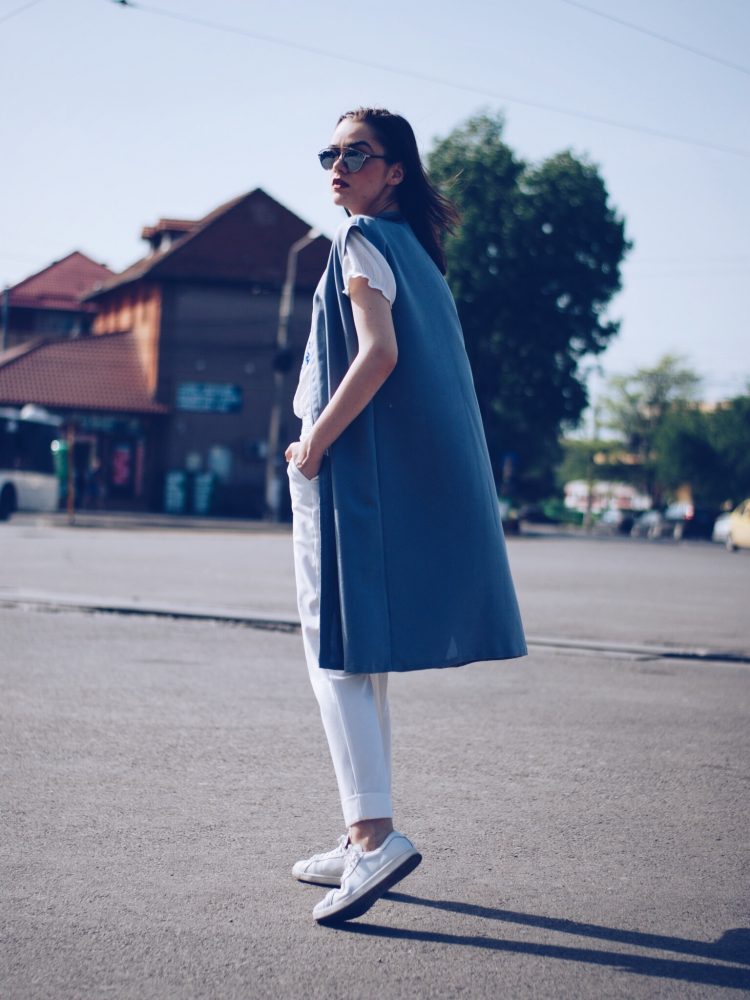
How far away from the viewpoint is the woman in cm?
323

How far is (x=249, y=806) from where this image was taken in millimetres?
4215

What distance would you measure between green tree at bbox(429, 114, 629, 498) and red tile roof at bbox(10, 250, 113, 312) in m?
24.1

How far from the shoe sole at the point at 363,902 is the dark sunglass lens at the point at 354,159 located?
5.67 ft

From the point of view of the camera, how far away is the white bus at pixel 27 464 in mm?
33062

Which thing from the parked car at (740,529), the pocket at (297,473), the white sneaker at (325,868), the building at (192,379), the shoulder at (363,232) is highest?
the building at (192,379)

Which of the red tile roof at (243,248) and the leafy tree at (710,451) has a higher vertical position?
the red tile roof at (243,248)

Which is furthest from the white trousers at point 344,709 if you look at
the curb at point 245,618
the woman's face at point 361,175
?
the curb at point 245,618

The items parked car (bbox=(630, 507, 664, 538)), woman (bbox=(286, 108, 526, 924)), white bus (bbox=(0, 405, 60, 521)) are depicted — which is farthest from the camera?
parked car (bbox=(630, 507, 664, 538))

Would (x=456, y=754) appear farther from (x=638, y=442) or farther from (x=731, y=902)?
(x=638, y=442)

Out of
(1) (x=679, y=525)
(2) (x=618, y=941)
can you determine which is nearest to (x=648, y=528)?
(1) (x=679, y=525)

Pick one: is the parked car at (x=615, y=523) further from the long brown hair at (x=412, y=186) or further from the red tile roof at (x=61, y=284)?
the long brown hair at (x=412, y=186)

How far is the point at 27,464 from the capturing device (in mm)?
34250

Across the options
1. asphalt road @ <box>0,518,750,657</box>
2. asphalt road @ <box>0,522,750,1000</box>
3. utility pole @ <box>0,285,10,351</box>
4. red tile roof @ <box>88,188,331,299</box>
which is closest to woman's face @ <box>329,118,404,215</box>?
asphalt road @ <box>0,522,750,1000</box>

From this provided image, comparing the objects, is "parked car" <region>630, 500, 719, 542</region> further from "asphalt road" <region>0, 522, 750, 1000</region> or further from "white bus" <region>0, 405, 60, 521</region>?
"asphalt road" <region>0, 522, 750, 1000</region>
